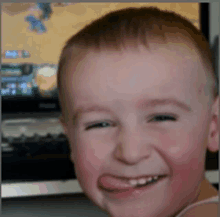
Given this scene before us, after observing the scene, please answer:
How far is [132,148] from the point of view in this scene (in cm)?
30

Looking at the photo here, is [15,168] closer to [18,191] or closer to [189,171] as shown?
[18,191]

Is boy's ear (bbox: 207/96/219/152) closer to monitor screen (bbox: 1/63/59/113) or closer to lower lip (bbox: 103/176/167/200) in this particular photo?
lower lip (bbox: 103/176/167/200)

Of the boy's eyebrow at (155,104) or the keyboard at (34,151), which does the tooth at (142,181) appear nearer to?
the boy's eyebrow at (155,104)

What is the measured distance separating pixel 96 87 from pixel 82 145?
0.24ft

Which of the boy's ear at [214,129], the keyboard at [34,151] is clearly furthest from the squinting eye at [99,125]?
the keyboard at [34,151]

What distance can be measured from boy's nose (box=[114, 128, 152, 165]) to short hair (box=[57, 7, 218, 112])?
0.10m

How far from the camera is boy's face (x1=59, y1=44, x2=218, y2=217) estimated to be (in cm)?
30

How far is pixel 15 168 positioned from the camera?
0.59 meters

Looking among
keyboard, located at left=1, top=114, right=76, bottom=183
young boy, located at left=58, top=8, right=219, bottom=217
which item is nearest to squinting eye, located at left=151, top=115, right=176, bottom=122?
young boy, located at left=58, top=8, right=219, bottom=217

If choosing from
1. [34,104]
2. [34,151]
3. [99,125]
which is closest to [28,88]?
[34,104]

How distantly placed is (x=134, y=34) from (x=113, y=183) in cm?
17

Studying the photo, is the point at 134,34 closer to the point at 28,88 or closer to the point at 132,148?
the point at 132,148

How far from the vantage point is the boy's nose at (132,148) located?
0.30 m

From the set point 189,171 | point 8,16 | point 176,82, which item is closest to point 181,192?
point 189,171
